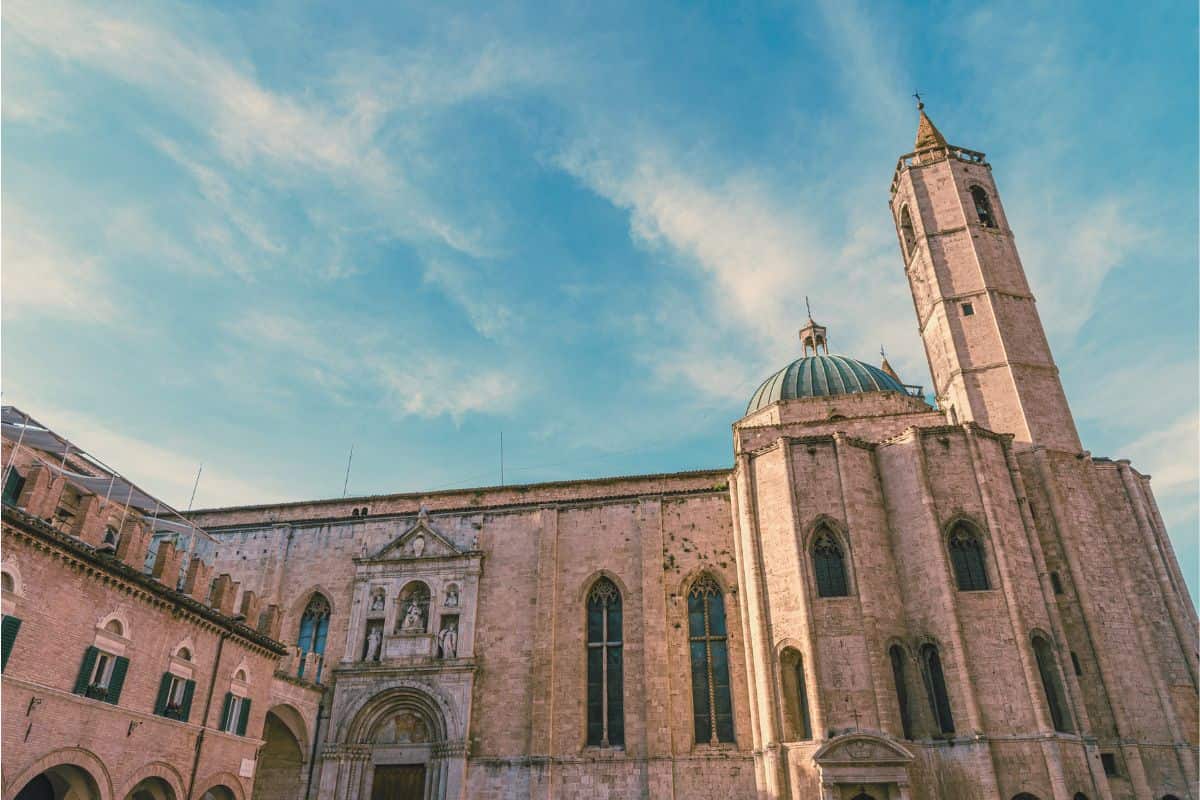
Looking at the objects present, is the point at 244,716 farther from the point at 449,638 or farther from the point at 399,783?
the point at 449,638

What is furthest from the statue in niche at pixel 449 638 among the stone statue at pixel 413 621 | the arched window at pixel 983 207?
the arched window at pixel 983 207

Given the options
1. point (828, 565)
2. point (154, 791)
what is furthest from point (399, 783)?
point (828, 565)

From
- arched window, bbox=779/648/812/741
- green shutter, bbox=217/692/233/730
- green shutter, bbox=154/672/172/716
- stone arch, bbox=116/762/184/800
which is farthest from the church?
stone arch, bbox=116/762/184/800

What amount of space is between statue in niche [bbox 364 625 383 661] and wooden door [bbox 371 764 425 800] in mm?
3330

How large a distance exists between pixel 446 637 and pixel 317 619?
4999mm

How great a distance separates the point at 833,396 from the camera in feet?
92.5

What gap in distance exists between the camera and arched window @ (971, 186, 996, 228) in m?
28.5

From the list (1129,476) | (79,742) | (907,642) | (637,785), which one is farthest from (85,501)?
(1129,476)

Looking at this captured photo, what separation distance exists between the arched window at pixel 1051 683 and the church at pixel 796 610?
7cm

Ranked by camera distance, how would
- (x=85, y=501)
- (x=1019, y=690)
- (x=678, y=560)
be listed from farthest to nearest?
(x=678, y=560)
(x=1019, y=690)
(x=85, y=501)

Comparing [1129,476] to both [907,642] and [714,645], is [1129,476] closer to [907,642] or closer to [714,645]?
[907,642]

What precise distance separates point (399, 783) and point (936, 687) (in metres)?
15.8

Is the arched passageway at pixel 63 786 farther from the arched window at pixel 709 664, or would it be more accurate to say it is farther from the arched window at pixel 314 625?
the arched window at pixel 709 664

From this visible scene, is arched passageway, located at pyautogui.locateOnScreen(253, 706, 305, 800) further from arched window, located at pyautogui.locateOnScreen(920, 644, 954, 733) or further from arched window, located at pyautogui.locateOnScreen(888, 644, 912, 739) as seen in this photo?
arched window, located at pyautogui.locateOnScreen(920, 644, 954, 733)
